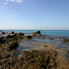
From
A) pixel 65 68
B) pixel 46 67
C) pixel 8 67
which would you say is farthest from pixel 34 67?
pixel 65 68

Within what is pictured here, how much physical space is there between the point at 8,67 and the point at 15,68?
633 millimetres

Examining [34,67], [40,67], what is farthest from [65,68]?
[34,67]

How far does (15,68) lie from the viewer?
457 centimetres

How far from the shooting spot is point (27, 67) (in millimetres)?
4695

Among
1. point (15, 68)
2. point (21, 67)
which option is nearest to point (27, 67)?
point (21, 67)

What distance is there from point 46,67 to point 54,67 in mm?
708

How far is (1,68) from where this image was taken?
178 inches

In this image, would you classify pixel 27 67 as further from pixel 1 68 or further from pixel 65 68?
pixel 65 68

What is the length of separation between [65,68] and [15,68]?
13.8 feet

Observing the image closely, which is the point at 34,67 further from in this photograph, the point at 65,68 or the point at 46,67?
the point at 65,68

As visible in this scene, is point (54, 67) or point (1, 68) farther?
point (54, 67)

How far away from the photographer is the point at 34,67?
184 inches

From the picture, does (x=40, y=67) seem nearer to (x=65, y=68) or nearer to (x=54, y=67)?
(x=54, y=67)

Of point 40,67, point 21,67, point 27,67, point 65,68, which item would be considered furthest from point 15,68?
point 65,68
